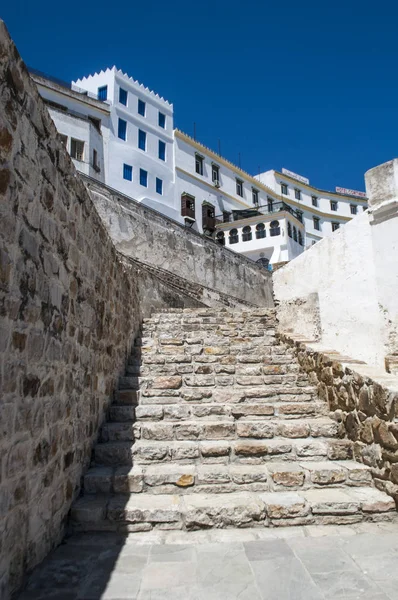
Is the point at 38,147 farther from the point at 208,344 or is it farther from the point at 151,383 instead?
the point at 208,344

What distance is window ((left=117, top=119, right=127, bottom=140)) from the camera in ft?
80.2

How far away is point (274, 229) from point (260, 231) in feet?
3.40

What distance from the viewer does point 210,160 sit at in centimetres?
3070

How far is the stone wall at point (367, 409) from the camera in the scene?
311cm

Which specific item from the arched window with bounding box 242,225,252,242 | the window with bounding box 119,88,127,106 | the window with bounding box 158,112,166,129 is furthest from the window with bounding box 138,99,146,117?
the arched window with bounding box 242,225,252,242

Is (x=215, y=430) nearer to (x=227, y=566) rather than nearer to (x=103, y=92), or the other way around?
(x=227, y=566)

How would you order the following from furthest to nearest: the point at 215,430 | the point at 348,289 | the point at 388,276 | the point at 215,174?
the point at 215,174 → the point at 348,289 → the point at 388,276 → the point at 215,430

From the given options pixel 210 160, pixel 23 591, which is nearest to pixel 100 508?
pixel 23 591

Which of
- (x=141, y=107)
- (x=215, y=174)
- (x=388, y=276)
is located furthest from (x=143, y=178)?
(x=388, y=276)

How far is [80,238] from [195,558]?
247 centimetres

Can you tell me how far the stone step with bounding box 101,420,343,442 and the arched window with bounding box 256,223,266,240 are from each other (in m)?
24.8

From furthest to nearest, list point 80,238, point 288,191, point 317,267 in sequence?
point 288,191 < point 317,267 < point 80,238

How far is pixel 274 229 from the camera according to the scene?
27.5m

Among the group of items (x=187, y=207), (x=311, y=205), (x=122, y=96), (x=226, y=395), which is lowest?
(x=226, y=395)
